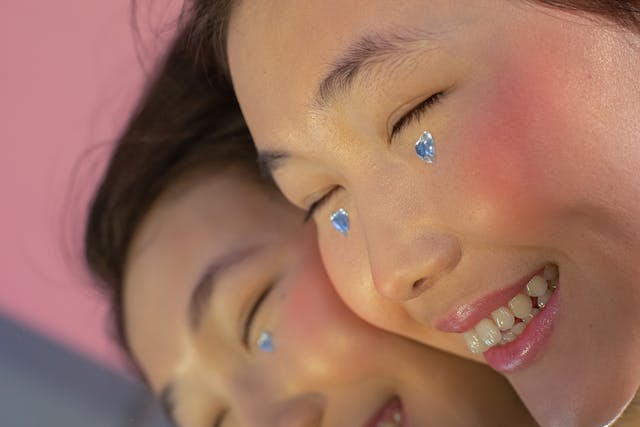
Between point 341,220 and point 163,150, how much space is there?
12.6 inches

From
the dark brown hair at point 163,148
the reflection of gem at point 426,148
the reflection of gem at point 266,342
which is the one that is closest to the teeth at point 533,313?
the reflection of gem at point 426,148

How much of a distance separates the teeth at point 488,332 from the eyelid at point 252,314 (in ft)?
0.75

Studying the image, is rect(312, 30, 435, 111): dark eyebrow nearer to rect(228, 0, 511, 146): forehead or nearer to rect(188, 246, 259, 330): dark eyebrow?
rect(228, 0, 511, 146): forehead

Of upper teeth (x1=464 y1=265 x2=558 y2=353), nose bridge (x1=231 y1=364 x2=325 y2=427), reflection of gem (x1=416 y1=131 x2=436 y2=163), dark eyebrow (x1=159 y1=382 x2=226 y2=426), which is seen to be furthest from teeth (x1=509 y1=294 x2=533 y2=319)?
dark eyebrow (x1=159 y1=382 x2=226 y2=426)

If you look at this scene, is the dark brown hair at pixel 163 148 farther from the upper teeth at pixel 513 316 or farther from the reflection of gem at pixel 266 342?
the upper teeth at pixel 513 316

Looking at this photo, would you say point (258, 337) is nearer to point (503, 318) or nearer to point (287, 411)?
point (287, 411)

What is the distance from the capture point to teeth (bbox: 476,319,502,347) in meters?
0.67

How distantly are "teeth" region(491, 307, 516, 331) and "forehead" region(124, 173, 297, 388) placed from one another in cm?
26

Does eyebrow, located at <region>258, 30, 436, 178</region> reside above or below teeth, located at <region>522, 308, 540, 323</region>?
above

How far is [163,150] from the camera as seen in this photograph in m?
0.97

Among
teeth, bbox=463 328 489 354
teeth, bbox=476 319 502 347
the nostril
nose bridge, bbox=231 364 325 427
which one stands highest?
the nostril

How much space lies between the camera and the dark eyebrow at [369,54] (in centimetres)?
59

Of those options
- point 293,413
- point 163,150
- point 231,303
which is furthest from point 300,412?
point 163,150

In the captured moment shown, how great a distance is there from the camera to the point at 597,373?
1.96 feet
